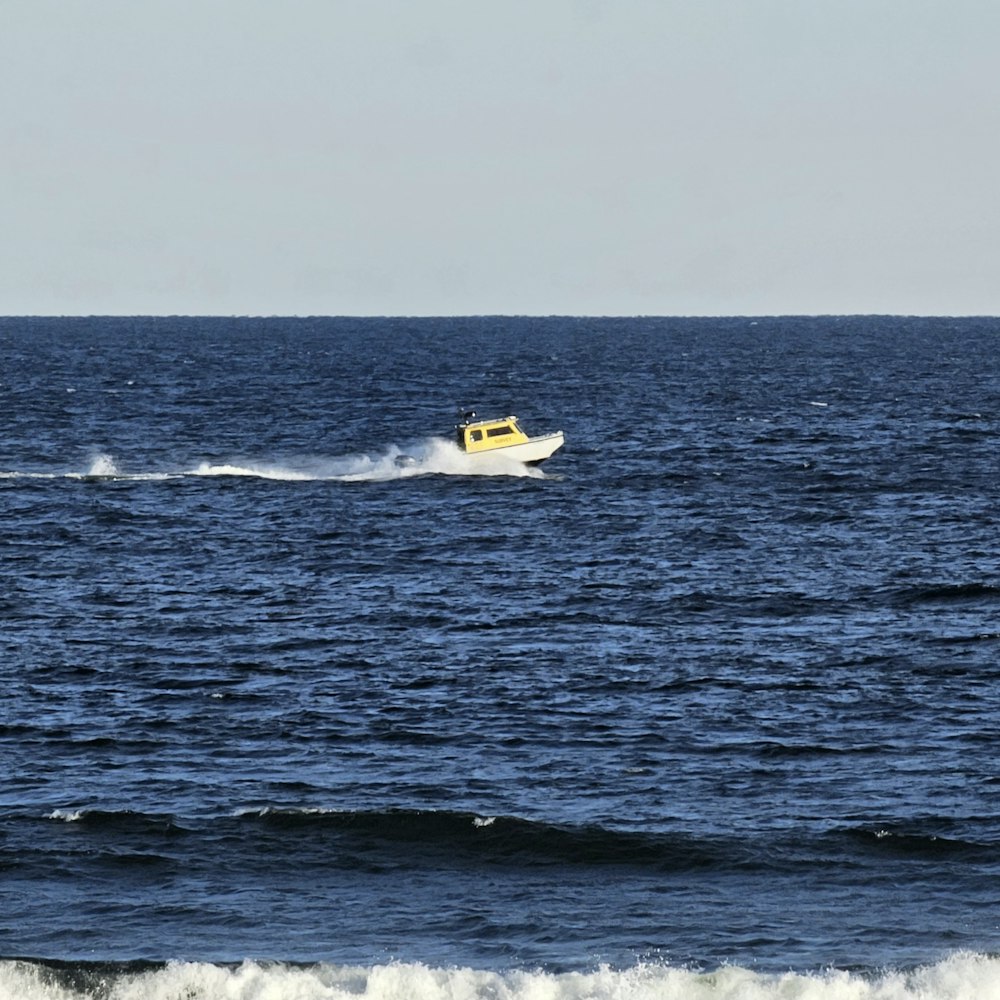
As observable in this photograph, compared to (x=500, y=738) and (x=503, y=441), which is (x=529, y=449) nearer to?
(x=503, y=441)

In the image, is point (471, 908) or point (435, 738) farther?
point (435, 738)

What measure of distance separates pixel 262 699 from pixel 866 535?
1186 inches

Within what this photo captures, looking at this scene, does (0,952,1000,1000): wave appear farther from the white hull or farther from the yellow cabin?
the white hull

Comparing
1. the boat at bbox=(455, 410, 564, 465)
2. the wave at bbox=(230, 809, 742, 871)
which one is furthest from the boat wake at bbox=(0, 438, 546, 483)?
the wave at bbox=(230, 809, 742, 871)

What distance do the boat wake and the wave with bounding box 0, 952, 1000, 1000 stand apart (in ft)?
182

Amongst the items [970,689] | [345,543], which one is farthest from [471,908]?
[345,543]

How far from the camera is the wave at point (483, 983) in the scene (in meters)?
24.8

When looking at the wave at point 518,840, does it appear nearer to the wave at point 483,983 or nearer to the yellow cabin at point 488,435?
the wave at point 483,983

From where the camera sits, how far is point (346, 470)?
84688 millimetres

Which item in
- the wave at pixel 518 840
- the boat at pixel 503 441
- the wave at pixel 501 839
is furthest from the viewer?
the boat at pixel 503 441

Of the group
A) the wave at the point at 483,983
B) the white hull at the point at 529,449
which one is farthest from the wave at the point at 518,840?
the white hull at the point at 529,449

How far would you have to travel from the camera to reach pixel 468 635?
47594 mm

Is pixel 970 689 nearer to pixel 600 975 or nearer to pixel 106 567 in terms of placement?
pixel 600 975

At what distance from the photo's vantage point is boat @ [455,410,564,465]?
81.2m
